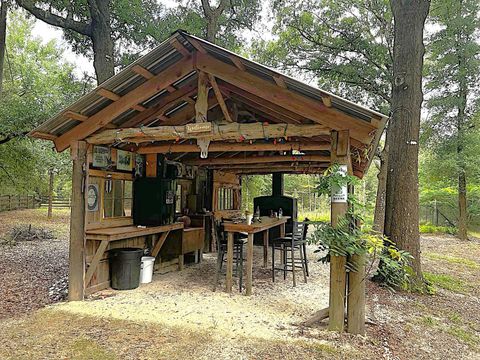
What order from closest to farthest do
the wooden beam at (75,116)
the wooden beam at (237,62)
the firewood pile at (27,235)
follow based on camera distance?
the wooden beam at (237,62) → the wooden beam at (75,116) → the firewood pile at (27,235)

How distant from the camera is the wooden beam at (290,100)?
155 inches

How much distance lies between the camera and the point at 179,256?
6910mm

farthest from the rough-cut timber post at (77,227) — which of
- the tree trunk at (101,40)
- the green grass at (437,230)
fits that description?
the green grass at (437,230)

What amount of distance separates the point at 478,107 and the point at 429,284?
932cm

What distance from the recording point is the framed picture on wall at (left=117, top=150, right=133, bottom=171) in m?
5.83

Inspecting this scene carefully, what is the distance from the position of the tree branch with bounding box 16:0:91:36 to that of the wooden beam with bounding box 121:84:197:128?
4368 millimetres

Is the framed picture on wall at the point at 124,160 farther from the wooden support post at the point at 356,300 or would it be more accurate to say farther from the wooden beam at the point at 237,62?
the wooden support post at the point at 356,300

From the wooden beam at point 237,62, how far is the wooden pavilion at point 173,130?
2cm

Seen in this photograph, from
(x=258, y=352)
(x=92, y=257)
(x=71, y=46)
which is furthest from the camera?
(x=71, y=46)

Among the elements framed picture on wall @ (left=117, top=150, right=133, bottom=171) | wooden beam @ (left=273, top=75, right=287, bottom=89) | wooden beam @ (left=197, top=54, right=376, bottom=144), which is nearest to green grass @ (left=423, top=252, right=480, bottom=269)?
wooden beam @ (left=197, top=54, right=376, bottom=144)

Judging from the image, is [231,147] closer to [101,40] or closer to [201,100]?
[201,100]

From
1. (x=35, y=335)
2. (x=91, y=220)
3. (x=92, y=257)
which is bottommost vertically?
(x=35, y=335)

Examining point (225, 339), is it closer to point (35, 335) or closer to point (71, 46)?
point (35, 335)

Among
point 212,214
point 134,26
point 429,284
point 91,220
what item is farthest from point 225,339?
point 134,26
